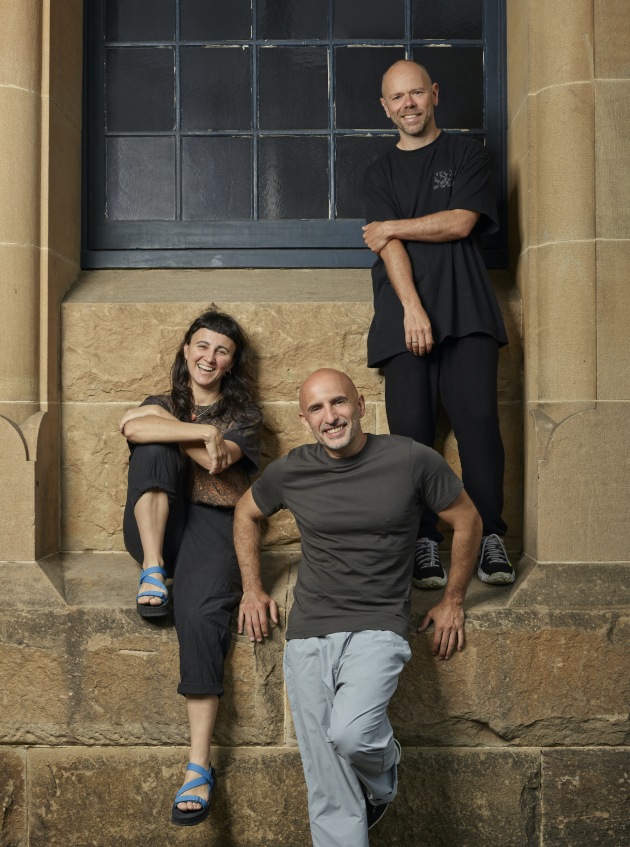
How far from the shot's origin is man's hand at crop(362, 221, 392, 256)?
12.9 ft

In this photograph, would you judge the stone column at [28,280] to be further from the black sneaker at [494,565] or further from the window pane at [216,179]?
the black sneaker at [494,565]

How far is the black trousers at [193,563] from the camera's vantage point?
3408 mm

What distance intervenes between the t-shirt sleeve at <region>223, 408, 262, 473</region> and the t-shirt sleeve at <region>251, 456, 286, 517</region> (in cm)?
35

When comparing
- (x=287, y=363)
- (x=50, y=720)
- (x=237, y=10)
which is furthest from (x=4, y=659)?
(x=237, y=10)

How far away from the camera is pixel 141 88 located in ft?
15.2

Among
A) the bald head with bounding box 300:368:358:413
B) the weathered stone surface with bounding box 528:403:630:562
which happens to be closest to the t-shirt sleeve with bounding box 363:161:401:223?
the bald head with bounding box 300:368:358:413

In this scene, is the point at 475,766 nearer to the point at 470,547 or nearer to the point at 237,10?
the point at 470,547

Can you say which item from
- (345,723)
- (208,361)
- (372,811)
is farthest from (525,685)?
(208,361)

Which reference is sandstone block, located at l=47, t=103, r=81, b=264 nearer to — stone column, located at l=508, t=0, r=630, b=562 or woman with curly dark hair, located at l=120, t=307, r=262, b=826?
woman with curly dark hair, located at l=120, t=307, r=262, b=826

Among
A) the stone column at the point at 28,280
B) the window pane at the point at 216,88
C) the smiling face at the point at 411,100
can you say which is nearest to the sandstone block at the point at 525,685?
the stone column at the point at 28,280

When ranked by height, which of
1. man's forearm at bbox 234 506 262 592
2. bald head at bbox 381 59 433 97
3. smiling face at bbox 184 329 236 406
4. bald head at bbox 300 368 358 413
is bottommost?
man's forearm at bbox 234 506 262 592

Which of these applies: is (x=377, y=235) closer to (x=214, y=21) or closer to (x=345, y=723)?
(x=214, y=21)

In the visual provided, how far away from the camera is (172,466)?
362 centimetres

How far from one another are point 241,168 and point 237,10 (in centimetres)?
76
